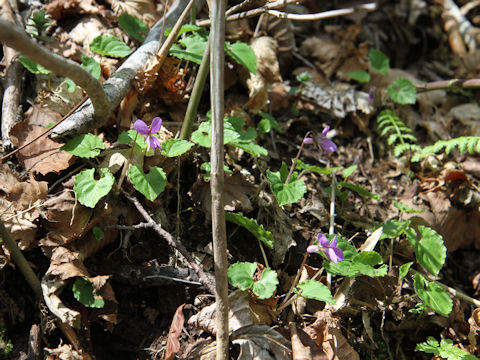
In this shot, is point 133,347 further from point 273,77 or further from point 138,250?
point 273,77

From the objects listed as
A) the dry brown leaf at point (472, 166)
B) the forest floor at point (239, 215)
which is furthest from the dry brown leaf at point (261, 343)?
the dry brown leaf at point (472, 166)

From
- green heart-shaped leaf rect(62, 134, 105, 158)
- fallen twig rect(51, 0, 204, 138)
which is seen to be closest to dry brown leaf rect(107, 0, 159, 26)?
fallen twig rect(51, 0, 204, 138)

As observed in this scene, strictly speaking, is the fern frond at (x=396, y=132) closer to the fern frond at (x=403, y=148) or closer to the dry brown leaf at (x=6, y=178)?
the fern frond at (x=403, y=148)

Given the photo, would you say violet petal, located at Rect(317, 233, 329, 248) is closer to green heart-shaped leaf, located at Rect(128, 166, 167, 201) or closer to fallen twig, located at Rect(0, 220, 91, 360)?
green heart-shaped leaf, located at Rect(128, 166, 167, 201)

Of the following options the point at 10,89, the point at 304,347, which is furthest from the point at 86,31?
the point at 304,347

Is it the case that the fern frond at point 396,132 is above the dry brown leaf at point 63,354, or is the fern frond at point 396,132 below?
above

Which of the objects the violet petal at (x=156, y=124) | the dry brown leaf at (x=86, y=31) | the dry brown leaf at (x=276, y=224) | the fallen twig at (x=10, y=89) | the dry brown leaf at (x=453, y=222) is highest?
the dry brown leaf at (x=86, y=31)

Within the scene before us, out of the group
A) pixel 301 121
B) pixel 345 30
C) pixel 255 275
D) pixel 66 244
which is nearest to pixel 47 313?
Result: pixel 66 244

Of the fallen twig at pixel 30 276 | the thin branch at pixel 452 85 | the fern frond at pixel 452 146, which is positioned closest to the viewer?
the fallen twig at pixel 30 276
